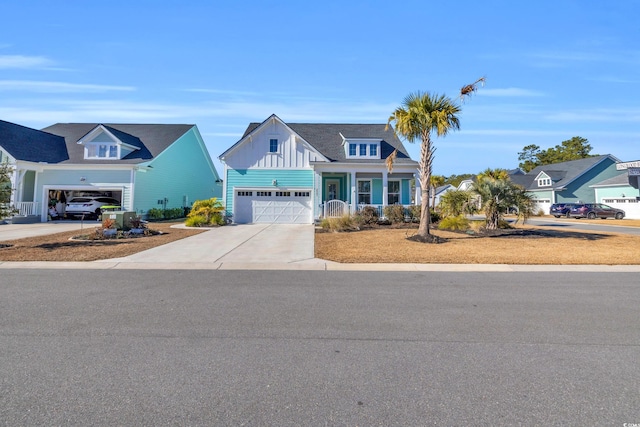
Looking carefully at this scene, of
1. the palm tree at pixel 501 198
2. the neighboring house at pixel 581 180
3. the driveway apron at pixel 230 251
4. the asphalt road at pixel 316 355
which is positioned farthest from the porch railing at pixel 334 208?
the neighboring house at pixel 581 180

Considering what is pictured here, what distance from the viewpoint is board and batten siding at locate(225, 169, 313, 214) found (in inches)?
881

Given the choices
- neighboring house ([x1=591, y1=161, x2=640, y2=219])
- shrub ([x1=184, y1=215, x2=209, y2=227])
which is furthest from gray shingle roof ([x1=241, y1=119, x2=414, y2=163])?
neighboring house ([x1=591, y1=161, x2=640, y2=219])

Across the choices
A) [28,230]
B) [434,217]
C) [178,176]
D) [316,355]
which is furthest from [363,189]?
[316,355]

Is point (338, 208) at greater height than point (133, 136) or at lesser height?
lesser

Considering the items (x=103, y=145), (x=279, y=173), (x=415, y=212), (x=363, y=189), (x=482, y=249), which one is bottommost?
(x=482, y=249)

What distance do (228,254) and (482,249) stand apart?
26.9 ft

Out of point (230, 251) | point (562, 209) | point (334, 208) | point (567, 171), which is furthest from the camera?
point (567, 171)

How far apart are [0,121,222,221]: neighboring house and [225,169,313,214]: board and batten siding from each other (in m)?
6.33

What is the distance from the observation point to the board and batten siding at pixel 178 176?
79.2 feet

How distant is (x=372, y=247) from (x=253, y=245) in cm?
421

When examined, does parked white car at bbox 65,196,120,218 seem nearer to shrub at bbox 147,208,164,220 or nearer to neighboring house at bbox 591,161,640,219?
shrub at bbox 147,208,164,220

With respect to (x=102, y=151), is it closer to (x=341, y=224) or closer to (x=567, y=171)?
(x=341, y=224)

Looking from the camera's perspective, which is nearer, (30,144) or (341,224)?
(341,224)

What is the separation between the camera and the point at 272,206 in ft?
73.7
